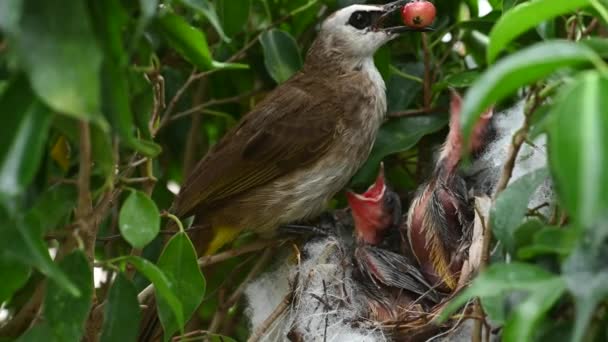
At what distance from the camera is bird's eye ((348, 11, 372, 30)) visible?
2.24 metres

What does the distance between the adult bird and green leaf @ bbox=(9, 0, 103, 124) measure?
1.15 m

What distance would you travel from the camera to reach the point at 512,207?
50.2 inches

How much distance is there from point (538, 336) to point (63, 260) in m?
0.61

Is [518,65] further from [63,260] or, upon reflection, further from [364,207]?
[364,207]

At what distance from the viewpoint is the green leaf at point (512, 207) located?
1.26 m

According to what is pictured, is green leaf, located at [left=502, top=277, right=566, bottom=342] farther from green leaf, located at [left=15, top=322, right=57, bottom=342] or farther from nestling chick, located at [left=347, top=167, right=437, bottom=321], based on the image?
nestling chick, located at [left=347, top=167, right=437, bottom=321]

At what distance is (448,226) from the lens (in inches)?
81.7

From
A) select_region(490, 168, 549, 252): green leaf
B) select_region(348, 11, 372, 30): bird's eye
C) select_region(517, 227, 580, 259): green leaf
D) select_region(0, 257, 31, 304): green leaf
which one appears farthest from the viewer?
select_region(348, 11, 372, 30): bird's eye

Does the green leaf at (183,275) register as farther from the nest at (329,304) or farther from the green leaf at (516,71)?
the green leaf at (516,71)

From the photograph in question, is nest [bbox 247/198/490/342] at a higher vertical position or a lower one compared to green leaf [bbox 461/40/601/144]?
lower

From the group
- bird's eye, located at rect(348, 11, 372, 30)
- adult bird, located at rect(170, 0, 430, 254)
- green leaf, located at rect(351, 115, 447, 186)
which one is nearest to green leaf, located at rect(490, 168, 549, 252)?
green leaf, located at rect(351, 115, 447, 186)

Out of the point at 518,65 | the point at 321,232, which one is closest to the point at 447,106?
the point at 321,232

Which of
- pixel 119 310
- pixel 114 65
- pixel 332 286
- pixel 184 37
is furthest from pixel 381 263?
pixel 114 65

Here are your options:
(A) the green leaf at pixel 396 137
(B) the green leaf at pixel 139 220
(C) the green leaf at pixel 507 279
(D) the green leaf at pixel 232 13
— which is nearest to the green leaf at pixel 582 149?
(C) the green leaf at pixel 507 279
